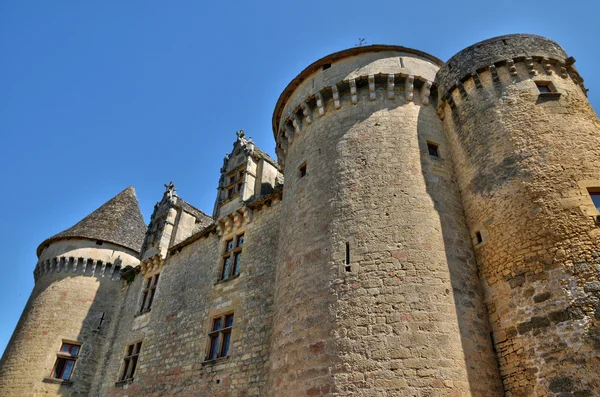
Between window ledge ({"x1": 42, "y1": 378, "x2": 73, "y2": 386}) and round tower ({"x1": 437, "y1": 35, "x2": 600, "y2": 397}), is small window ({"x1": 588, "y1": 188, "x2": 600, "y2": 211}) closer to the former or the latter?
round tower ({"x1": 437, "y1": 35, "x2": 600, "y2": 397})

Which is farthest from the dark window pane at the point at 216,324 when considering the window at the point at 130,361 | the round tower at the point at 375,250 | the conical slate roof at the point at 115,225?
the conical slate roof at the point at 115,225

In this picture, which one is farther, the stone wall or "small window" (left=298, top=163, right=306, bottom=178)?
"small window" (left=298, top=163, right=306, bottom=178)

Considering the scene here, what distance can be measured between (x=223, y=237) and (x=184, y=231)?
3.51 meters

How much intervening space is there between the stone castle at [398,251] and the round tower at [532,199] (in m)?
0.03

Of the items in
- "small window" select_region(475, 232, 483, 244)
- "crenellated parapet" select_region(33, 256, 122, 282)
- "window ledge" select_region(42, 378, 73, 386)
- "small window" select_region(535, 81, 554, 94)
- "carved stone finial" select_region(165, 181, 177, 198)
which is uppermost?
"carved stone finial" select_region(165, 181, 177, 198)

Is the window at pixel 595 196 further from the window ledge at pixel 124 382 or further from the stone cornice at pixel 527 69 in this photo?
the window ledge at pixel 124 382

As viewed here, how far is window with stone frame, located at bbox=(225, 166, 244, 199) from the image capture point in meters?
14.0

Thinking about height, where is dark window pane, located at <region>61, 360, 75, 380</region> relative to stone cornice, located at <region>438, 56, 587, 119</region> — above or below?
below

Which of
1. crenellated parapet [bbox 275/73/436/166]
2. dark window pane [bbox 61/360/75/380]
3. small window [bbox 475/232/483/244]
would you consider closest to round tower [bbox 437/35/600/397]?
small window [bbox 475/232/483/244]

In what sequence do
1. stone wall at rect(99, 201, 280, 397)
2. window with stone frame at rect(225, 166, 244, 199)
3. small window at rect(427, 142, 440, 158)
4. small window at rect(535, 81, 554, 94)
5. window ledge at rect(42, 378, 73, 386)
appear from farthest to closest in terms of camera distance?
window ledge at rect(42, 378, 73, 386)
window with stone frame at rect(225, 166, 244, 199)
stone wall at rect(99, 201, 280, 397)
small window at rect(427, 142, 440, 158)
small window at rect(535, 81, 554, 94)

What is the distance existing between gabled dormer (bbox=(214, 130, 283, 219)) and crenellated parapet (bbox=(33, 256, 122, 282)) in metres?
6.25

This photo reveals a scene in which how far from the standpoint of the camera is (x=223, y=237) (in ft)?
42.9

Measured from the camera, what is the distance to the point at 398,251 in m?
7.56

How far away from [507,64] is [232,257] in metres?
8.67
